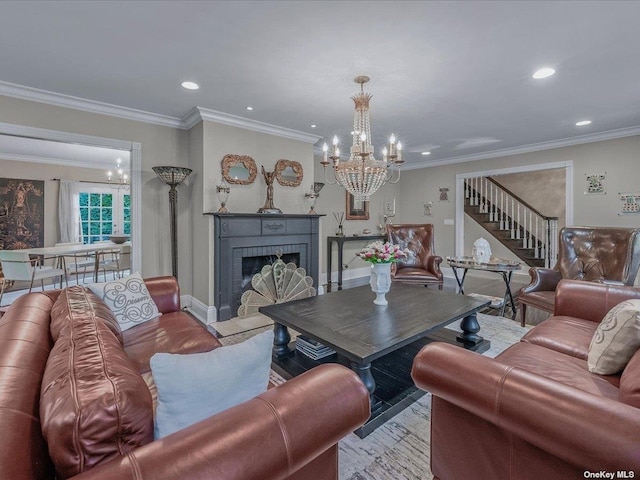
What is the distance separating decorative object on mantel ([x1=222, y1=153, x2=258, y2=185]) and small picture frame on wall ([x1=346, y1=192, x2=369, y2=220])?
2.67 metres

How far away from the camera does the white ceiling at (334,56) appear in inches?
77.2

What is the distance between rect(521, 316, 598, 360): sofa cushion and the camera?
1.80 metres

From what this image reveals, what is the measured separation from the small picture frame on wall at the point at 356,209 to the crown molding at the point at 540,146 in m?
1.58

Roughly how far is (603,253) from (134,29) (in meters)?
4.88

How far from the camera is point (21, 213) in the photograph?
6.02 meters

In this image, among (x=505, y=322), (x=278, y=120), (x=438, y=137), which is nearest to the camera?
(x=505, y=322)

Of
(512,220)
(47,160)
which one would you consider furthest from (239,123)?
(512,220)

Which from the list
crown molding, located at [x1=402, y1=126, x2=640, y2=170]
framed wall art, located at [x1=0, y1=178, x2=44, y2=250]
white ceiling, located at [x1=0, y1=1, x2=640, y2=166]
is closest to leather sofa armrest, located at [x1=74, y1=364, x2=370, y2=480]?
white ceiling, located at [x1=0, y1=1, x2=640, y2=166]

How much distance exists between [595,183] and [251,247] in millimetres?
5335

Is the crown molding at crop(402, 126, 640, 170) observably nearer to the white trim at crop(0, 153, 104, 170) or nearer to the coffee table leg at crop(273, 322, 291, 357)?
the coffee table leg at crop(273, 322, 291, 357)

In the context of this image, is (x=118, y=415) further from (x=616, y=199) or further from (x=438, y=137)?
(x=616, y=199)

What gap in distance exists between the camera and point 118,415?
0.72 meters

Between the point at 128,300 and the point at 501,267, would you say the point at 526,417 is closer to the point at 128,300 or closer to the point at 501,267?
the point at 128,300

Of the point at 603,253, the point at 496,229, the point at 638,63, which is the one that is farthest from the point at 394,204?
the point at 638,63
